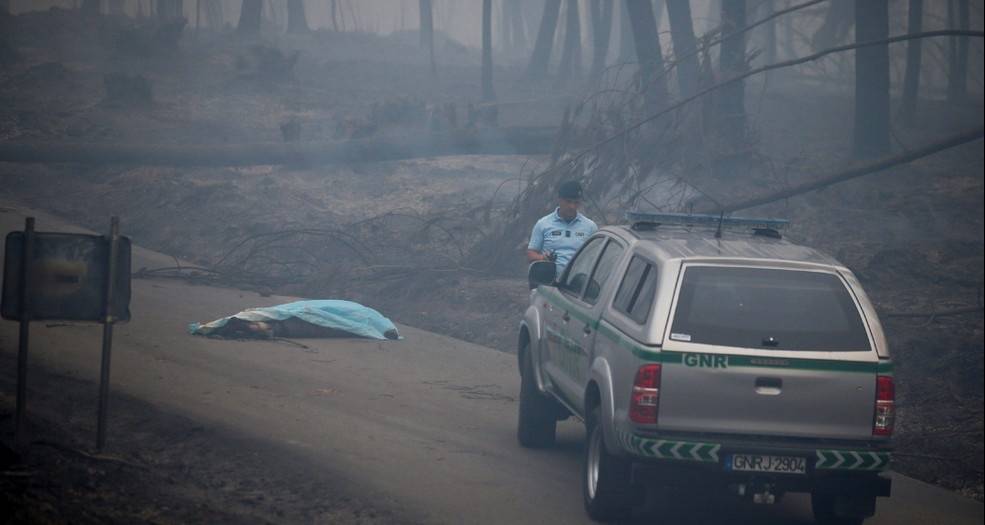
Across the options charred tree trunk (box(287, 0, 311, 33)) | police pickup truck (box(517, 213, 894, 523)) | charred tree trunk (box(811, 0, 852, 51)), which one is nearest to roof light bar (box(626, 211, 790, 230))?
police pickup truck (box(517, 213, 894, 523))

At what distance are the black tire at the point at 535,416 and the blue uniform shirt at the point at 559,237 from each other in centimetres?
167

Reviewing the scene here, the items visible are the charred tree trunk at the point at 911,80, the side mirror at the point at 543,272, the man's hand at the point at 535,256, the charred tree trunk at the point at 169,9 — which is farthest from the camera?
the charred tree trunk at the point at 169,9

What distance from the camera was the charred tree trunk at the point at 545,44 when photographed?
144 feet

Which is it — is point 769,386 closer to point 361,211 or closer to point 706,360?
point 706,360

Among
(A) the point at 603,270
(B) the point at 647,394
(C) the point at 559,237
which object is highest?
(C) the point at 559,237

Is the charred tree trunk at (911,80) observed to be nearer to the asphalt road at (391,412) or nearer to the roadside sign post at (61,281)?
the asphalt road at (391,412)

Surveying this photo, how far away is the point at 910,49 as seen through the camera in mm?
30438

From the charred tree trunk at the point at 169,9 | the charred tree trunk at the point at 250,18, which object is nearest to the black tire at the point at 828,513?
the charred tree trunk at the point at 250,18

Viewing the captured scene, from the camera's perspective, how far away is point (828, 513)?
6.75 metres

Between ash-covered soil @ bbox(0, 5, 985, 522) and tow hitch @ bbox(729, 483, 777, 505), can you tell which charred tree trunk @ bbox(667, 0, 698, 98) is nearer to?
ash-covered soil @ bbox(0, 5, 985, 522)

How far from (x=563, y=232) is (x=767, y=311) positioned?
13.6 feet

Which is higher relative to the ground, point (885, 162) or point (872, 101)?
point (872, 101)

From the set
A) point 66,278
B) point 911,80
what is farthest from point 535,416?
point 911,80

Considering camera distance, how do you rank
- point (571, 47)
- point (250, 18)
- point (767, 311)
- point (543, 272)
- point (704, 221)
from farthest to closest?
1. point (250, 18)
2. point (571, 47)
3. point (543, 272)
4. point (704, 221)
5. point (767, 311)
